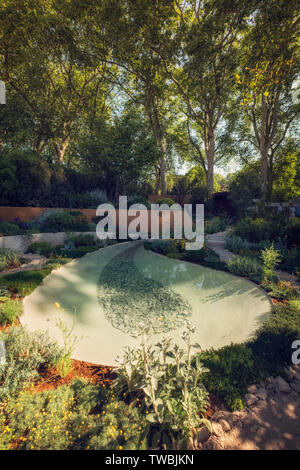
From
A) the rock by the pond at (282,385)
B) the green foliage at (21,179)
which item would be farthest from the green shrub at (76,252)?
the rock by the pond at (282,385)

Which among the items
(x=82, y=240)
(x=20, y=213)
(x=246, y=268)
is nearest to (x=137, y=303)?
(x=246, y=268)

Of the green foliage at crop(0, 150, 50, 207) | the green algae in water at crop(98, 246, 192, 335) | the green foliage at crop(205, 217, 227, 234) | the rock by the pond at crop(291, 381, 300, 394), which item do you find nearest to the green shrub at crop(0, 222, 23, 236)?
the green foliage at crop(0, 150, 50, 207)

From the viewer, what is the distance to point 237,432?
209 centimetres

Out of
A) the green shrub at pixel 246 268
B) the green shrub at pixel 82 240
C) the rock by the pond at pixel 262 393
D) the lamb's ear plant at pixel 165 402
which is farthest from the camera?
the green shrub at pixel 82 240

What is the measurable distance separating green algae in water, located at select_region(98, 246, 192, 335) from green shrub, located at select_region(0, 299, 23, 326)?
171 cm

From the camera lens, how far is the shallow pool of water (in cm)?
368

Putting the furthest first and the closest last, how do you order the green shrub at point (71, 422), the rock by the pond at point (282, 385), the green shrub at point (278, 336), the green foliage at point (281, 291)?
the green foliage at point (281, 291) < the green shrub at point (278, 336) < the rock by the pond at point (282, 385) < the green shrub at point (71, 422)

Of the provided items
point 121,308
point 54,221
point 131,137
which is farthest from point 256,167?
point 121,308

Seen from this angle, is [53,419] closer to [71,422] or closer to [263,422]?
[71,422]

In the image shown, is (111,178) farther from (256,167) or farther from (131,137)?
(256,167)

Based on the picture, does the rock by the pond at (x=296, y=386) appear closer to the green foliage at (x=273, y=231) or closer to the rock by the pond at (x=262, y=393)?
the rock by the pond at (x=262, y=393)

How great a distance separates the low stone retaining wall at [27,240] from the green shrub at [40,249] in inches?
11.3

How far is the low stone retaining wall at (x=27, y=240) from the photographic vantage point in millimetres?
7739

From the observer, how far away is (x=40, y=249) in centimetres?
793
